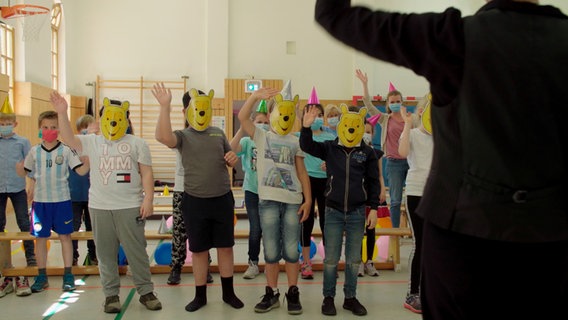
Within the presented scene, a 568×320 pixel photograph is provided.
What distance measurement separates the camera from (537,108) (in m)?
1.10

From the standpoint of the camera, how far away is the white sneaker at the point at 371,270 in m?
5.12

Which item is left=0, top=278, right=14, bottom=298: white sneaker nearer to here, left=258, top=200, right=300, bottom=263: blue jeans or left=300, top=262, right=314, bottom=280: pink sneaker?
left=258, top=200, right=300, bottom=263: blue jeans

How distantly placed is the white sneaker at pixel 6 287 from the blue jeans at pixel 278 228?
8.28 ft

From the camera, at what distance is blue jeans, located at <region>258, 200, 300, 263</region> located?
3846 millimetres

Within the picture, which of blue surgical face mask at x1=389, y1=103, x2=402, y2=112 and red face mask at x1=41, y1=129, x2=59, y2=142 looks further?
blue surgical face mask at x1=389, y1=103, x2=402, y2=112

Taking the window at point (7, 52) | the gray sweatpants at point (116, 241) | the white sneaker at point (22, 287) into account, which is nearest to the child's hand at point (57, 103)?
the gray sweatpants at point (116, 241)

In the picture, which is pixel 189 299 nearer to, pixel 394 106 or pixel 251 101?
pixel 251 101

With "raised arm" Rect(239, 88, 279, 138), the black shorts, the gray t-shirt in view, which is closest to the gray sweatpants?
the black shorts

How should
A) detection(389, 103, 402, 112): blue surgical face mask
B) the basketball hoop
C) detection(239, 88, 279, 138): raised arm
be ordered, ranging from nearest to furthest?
detection(239, 88, 279, 138): raised arm < detection(389, 103, 402, 112): blue surgical face mask < the basketball hoop

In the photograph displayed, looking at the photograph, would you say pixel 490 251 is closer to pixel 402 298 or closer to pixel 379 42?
pixel 379 42

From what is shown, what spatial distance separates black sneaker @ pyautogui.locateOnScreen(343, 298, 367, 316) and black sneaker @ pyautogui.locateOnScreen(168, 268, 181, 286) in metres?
1.74

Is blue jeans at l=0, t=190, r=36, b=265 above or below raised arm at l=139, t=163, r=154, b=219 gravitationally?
below

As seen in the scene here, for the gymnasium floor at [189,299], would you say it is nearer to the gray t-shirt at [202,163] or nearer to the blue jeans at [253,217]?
the blue jeans at [253,217]

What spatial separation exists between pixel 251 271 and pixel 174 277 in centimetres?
78
